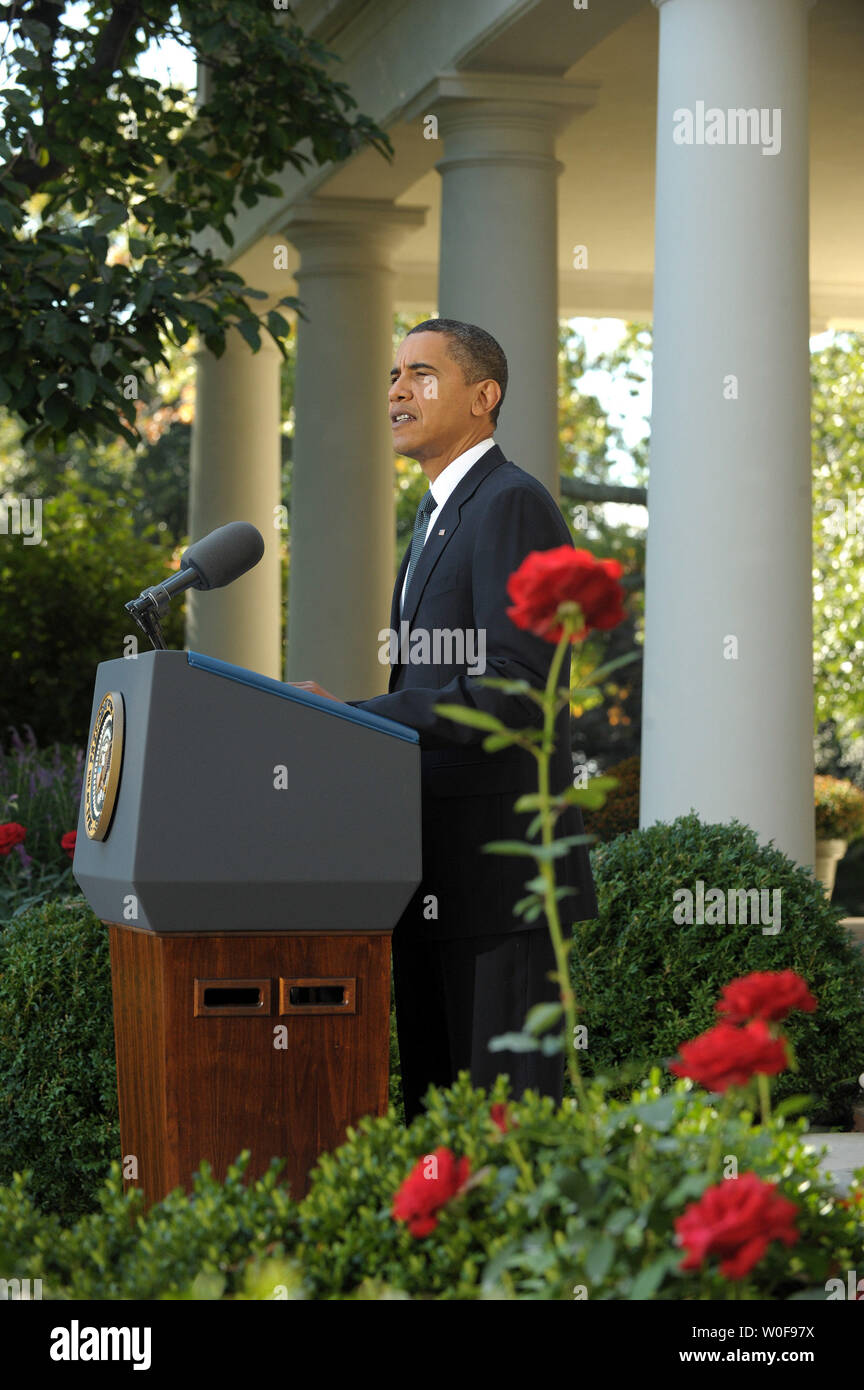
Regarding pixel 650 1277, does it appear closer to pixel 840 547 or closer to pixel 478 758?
pixel 478 758

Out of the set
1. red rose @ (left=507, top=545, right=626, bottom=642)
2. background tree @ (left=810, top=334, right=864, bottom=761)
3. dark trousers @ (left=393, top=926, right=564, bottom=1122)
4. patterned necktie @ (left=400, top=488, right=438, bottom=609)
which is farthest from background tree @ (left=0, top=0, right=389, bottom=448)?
background tree @ (left=810, top=334, right=864, bottom=761)

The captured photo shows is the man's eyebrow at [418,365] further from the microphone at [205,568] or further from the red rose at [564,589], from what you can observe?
the red rose at [564,589]

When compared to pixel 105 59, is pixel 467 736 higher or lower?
lower

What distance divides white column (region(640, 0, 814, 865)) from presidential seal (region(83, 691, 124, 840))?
378 centimetres

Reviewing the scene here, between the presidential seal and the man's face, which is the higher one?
the man's face

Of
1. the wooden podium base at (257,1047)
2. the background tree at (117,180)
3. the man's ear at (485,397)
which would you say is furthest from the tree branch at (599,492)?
the wooden podium base at (257,1047)

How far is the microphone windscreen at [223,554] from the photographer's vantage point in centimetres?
367

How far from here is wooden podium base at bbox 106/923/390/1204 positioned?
3.32 metres

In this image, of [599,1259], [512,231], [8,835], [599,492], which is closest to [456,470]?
[599,1259]

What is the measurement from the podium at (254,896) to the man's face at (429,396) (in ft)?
2.77

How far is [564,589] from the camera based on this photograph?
2.46 meters

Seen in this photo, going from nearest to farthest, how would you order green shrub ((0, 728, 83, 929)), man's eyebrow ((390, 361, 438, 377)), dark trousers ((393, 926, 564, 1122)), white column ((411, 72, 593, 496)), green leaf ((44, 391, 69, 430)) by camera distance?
dark trousers ((393, 926, 564, 1122)) → man's eyebrow ((390, 361, 438, 377)) → green shrub ((0, 728, 83, 929)) → green leaf ((44, 391, 69, 430)) → white column ((411, 72, 593, 496))

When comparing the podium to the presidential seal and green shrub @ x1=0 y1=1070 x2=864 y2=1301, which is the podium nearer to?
the presidential seal

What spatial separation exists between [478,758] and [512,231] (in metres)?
6.97
